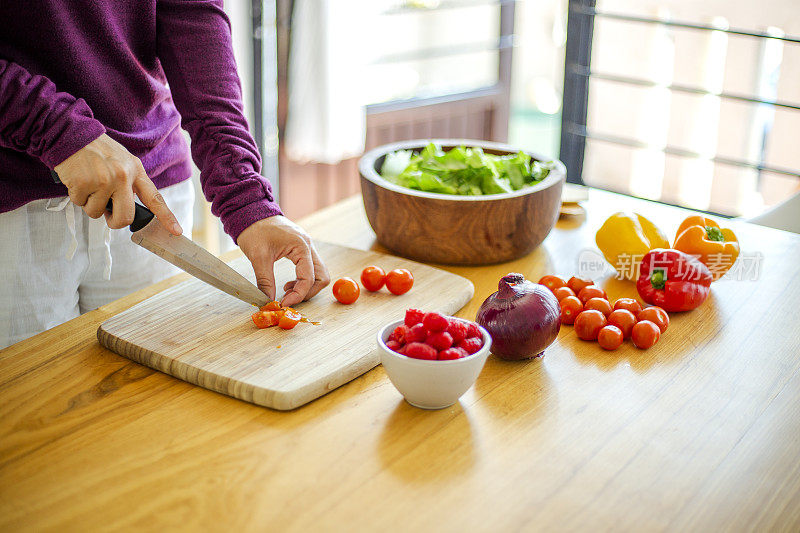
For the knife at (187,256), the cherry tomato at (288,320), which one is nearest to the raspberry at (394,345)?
the cherry tomato at (288,320)

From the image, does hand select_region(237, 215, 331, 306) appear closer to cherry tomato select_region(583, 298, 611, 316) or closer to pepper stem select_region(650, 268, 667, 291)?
cherry tomato select_region(583, 298, 611, 316)

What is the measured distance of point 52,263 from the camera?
1.38 meters

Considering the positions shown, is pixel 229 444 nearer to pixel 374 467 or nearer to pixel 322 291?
pixel 374 467

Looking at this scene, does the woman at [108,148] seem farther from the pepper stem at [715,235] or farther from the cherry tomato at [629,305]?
the pepper stem at [715,235]

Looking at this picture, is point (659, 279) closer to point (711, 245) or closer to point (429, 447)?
point (711, 245)

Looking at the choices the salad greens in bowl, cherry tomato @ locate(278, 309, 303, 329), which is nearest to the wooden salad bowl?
the salad greens in bowl

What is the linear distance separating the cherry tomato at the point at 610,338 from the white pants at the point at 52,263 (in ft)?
2.78

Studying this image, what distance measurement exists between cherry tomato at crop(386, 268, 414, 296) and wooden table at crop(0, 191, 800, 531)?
23 cm

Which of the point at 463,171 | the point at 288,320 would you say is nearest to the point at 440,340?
the point at 288,320

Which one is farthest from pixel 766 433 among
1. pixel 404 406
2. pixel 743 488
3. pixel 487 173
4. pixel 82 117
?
pixel 82 117

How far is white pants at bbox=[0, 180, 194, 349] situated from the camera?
4.39ft

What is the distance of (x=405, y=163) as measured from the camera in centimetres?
165

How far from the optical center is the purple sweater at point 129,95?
1132 millimetres

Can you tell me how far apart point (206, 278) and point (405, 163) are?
0.56m
